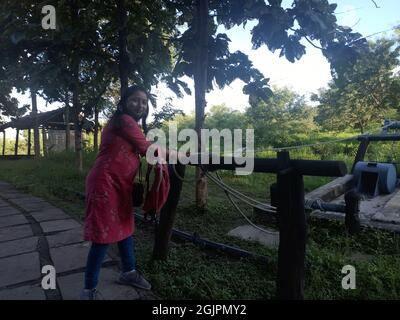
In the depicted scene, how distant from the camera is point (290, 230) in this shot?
210 cm

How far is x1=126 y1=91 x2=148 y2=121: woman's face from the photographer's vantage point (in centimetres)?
239

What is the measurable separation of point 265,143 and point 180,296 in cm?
1364

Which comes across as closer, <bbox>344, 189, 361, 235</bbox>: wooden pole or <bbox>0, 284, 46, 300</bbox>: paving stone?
<bbox>0, 284, 46, 300</bbox>: paving stone

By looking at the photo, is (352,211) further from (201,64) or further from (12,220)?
(12,220)

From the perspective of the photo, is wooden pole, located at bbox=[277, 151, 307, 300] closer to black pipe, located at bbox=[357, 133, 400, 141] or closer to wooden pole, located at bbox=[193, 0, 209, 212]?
wooden pole, located at bbox=[193, 0, 209, 212]

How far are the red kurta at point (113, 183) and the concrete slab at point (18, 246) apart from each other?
1672 millimetres

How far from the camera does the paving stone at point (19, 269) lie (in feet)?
9.02

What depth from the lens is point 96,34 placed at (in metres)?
5.63

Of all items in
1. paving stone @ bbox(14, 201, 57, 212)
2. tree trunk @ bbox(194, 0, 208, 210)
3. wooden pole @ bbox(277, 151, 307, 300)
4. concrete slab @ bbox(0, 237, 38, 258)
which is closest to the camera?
wooden pole @ bbox(277, 151, 307, 300)

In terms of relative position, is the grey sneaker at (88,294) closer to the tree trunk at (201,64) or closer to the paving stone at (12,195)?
the tree trunk at (201,64)

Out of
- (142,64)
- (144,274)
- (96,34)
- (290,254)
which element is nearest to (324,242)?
(290,254)

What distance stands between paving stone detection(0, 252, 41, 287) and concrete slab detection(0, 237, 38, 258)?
0.14 metres

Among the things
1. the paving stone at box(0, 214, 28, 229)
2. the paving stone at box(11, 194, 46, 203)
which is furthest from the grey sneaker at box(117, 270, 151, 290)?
the paving stone at box(11, 194, 46, 203)
